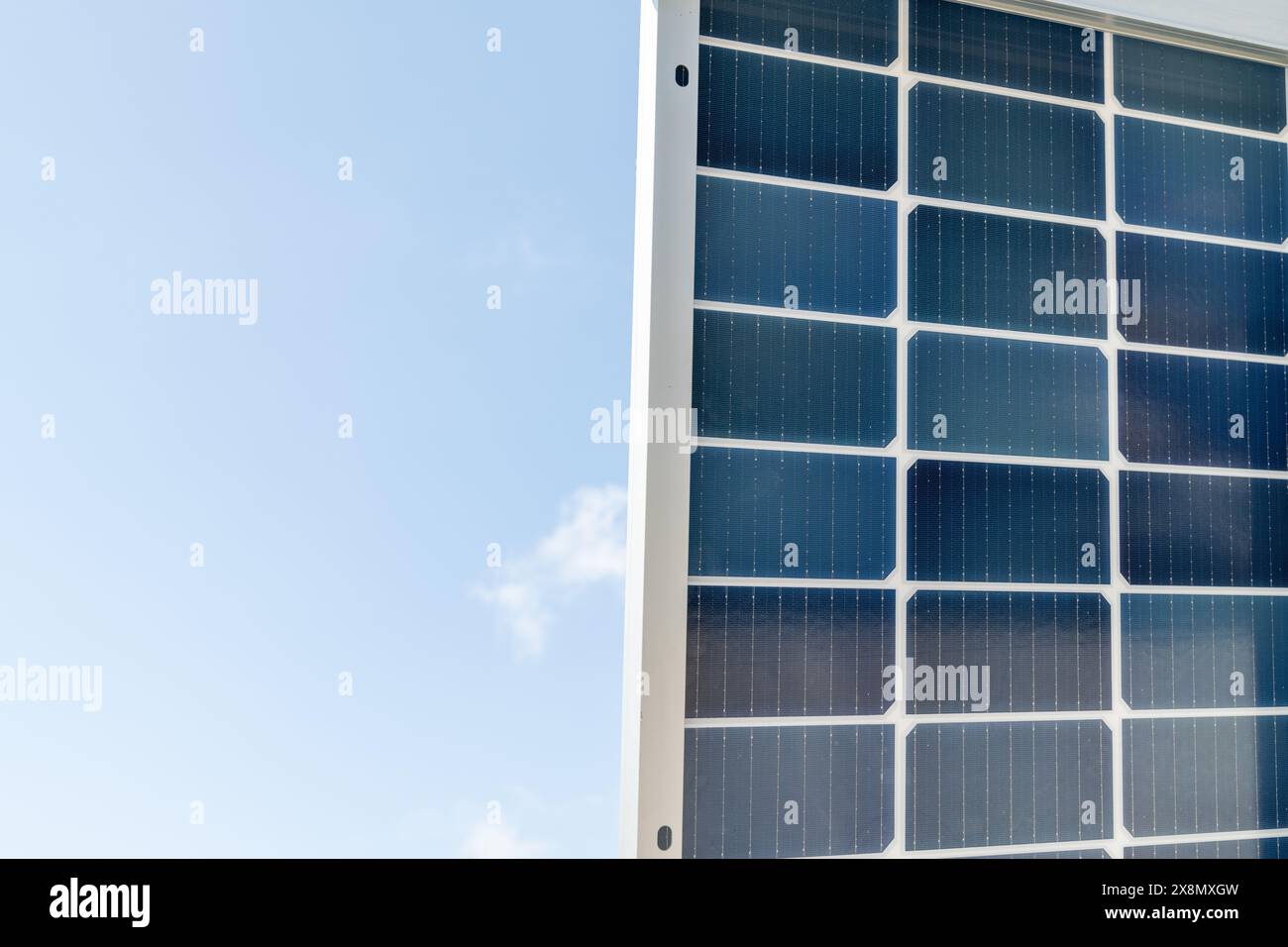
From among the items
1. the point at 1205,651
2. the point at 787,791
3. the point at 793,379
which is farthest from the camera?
the point at 1205,651

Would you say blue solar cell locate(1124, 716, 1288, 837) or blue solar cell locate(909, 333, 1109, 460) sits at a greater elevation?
blue solar cell locate(909, 333, 1109, 460)

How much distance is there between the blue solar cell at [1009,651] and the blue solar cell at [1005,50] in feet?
6.26

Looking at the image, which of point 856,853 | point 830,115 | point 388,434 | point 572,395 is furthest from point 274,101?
point 856,853

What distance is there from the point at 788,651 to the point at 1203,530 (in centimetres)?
176

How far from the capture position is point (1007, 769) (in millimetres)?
2949

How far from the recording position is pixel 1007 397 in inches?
120

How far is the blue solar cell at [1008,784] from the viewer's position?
9.42 ft

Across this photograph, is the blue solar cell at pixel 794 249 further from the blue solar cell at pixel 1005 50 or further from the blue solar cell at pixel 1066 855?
the blue solar cell at pixel 1066 855

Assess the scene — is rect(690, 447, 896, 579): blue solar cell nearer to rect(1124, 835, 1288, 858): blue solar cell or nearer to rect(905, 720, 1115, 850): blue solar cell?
rect(905, 720, 1115, 850): blue solar cell

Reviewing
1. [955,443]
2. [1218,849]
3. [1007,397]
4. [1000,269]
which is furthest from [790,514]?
[1218,849]

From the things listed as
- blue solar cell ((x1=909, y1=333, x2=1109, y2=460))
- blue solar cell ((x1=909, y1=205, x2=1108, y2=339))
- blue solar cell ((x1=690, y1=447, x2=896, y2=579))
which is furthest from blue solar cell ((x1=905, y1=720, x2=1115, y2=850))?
blue solar cell ((x1=909, y1=205, x2=1108, y2=339))

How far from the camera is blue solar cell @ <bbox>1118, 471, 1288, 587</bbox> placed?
3.15m

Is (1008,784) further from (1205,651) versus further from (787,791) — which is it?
(1205,651)

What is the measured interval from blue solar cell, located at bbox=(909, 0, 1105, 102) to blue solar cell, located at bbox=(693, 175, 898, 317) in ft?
2.11
